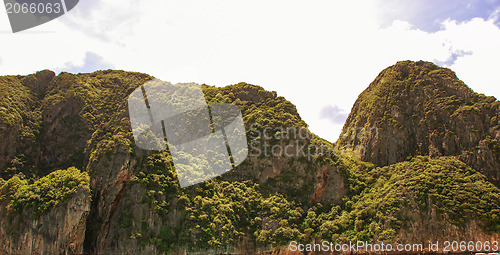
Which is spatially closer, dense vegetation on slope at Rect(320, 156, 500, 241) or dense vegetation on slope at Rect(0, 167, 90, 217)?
dense vegetation on slope at Rect(0, 167, 90, 217)

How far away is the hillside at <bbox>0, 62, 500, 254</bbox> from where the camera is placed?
50469 millimetres

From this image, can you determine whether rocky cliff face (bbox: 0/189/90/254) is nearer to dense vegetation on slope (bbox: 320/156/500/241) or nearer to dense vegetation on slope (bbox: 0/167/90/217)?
dense vegetation on slope (bbox: 0/167/90/217)

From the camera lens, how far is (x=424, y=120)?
64750 millimetres

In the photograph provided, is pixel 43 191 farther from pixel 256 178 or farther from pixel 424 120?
pixel 424 120

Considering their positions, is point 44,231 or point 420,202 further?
point 420,202

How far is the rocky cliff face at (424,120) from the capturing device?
57.7 metres

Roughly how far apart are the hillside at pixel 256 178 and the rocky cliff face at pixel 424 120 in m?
0.19

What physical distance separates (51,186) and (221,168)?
23.9m

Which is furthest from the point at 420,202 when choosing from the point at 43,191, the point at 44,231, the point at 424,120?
the point at 43,191

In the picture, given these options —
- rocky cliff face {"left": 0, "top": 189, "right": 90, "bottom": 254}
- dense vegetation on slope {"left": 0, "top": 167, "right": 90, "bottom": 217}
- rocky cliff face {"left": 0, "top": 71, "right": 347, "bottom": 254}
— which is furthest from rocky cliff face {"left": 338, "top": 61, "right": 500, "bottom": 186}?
rocky cliff face {"left": 0, "top": 189, "right": 90, "bottom": 254}

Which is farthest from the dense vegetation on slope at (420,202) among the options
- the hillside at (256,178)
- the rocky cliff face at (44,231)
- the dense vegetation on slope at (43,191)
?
the dense vegetation on slope at (43,191)

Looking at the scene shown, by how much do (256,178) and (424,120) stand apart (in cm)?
2794

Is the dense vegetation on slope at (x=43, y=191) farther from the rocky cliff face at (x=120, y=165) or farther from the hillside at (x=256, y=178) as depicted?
the rocky cliff face at (x=120, y=165)

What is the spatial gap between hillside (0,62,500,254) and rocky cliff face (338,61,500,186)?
188mm
